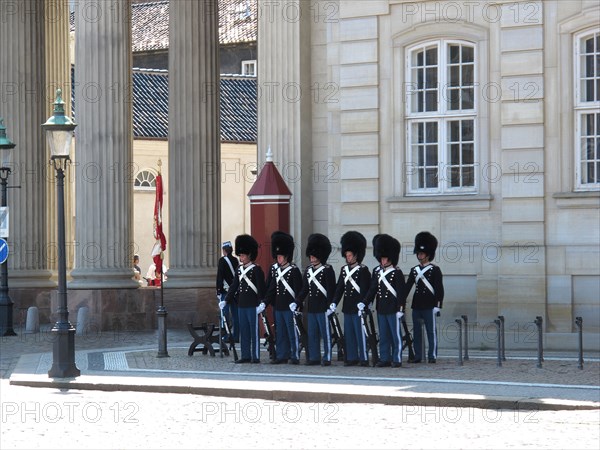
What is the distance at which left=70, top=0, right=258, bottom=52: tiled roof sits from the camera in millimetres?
65062

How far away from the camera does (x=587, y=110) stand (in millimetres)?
23812

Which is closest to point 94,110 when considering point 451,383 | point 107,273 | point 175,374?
point 107,273

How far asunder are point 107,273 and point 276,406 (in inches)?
543

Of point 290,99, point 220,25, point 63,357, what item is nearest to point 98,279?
point 290,99

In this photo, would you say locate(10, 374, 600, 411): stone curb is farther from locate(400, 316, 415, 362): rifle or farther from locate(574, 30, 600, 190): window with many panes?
locate(574, 30, 600, 190): window with many panes

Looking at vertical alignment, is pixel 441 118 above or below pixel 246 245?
above

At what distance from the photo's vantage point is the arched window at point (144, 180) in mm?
57875

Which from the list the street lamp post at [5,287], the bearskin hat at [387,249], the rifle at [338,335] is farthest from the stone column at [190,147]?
the bearskin hat at [387,249]

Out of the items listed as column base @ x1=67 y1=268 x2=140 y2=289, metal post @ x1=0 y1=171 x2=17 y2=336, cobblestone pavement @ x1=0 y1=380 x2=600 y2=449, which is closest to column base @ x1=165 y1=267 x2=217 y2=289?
column base @ x1=67 y1=268 x2=140 y2=289

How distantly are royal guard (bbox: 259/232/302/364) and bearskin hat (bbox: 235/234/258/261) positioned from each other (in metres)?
0.46

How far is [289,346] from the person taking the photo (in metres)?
22.8

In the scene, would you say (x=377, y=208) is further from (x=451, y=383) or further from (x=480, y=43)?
(x=451, y=383)

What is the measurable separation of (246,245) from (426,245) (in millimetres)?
2474

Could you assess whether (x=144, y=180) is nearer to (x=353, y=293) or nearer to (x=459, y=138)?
(x=459, y=138)
